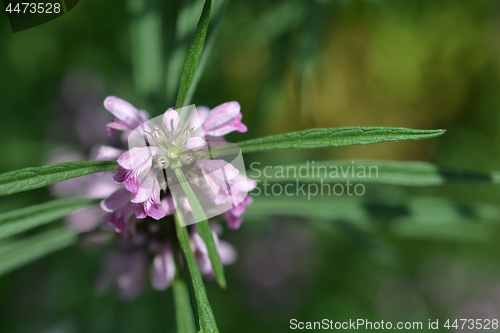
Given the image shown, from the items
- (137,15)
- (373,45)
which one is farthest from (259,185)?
(373,45)

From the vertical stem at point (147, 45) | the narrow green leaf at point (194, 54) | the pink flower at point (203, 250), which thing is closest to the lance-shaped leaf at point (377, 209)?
the pink flower at point (203, 250)

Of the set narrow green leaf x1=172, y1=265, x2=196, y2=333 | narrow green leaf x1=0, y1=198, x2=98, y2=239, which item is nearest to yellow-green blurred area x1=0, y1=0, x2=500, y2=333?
narrow green leaf x1=172, y1=265, x2=196, y2=333

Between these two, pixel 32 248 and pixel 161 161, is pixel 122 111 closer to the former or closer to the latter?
pixel 161 161

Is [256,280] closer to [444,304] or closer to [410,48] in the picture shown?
[444,304]

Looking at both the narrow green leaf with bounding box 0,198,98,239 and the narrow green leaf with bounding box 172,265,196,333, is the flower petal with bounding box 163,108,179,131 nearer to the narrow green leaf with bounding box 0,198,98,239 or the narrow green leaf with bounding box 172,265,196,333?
the narrow green leaf with bounding box 0,198,98,239

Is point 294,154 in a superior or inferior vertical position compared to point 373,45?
inferior

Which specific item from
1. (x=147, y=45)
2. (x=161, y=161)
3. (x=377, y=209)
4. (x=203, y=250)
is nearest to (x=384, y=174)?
(x=377, y=209)
